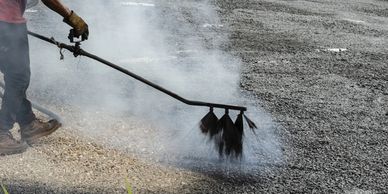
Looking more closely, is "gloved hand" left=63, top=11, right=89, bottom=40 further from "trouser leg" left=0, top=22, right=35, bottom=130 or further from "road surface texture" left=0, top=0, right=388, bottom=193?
"road surface texture" left=0, top=0, right=388, bottom=193

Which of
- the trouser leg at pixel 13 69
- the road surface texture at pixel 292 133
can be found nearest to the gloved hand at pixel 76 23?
the trouser leg at pixel 13 69

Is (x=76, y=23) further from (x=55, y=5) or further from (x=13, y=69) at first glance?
(x=13, y=69)

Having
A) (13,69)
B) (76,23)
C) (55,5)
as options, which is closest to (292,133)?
(76,23)

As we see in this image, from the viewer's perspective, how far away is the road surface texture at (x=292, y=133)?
3396 mm

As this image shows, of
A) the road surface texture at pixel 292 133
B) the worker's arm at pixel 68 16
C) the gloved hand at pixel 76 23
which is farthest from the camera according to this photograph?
the gloved hand at pixel 76 23

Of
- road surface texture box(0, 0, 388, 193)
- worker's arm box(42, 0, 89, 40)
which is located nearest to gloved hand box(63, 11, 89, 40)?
worker's arm box(42, 0, 89, 40)

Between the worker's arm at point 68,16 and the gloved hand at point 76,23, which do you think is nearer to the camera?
the worker's arm at point 68,16

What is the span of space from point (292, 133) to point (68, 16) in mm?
2212

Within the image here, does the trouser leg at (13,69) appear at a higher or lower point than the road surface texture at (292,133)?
higher

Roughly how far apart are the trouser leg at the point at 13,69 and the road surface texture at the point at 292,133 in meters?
0.32

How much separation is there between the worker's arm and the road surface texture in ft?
2.93

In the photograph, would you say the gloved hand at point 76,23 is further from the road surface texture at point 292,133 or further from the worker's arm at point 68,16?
the road surface texture at point 292,133

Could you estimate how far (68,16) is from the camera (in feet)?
11.8

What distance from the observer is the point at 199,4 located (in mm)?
9461
